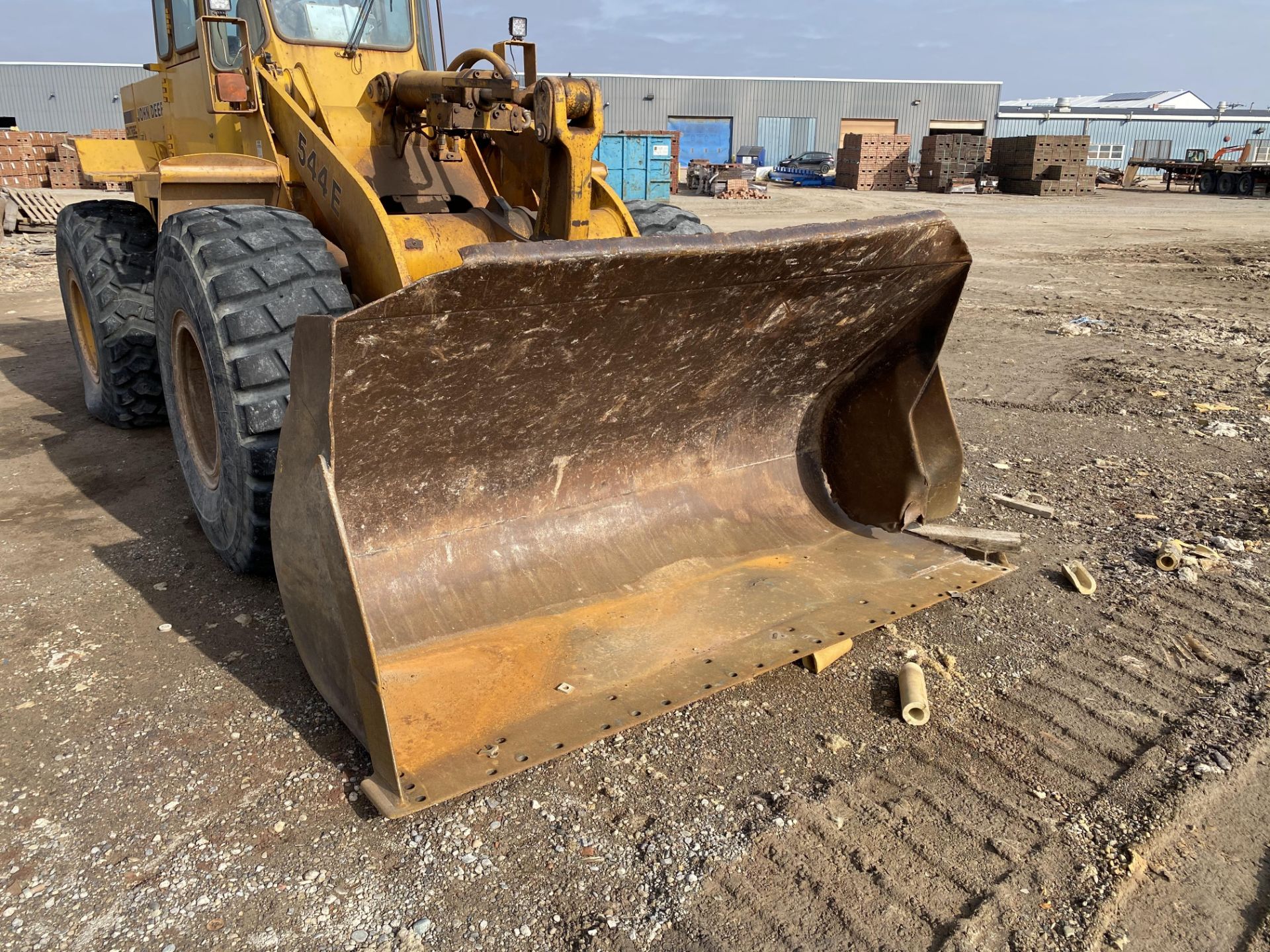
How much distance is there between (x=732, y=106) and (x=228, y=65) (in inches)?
1853

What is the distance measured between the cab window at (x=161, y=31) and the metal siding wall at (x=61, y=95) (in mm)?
43626

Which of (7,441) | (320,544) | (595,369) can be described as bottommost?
(7,441)

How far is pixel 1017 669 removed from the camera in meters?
3.08

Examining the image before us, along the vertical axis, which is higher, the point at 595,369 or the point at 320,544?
the point at 595,369

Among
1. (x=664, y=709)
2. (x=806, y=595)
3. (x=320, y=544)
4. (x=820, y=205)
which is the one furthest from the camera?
(x=820, y=205)

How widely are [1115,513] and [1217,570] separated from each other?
67 cm

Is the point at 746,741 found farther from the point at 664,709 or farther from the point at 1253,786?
the point at 1253,786

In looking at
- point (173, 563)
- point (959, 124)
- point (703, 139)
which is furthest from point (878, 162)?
point (173, 563)

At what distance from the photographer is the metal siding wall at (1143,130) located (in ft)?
154

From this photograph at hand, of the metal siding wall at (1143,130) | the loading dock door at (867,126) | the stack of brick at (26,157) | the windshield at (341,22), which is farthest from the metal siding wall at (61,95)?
the windshield at (341,22)

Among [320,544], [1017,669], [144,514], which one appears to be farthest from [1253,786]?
[144,514]

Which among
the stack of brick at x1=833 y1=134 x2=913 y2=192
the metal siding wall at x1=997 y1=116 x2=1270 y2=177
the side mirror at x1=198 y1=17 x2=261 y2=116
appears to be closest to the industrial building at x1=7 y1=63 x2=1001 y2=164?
the metal siding wall at x1=997 y1=116 x2=1270 y2=177

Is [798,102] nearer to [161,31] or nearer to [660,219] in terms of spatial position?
[660,219]

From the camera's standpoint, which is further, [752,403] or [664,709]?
[752,403]
